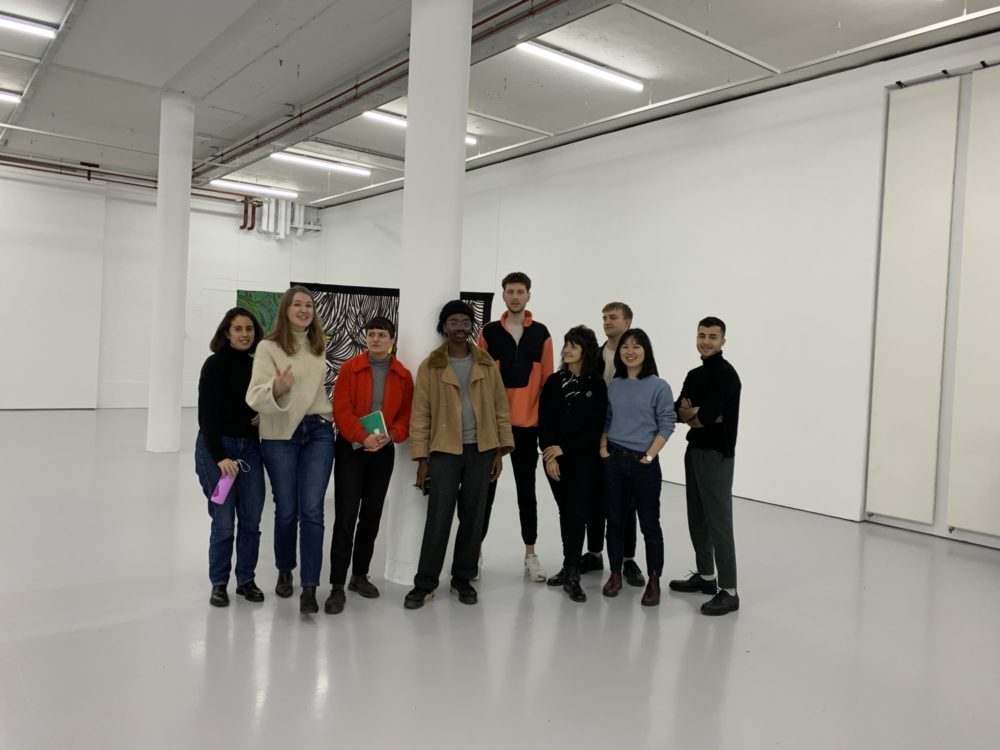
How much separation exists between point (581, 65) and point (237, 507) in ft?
17.1

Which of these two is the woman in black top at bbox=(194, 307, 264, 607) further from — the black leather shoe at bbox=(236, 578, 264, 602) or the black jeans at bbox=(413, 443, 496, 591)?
the black jeans at bbox=(413, 443, 496, 591)

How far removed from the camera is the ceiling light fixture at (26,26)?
260 inches

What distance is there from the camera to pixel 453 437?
3855 millimetres

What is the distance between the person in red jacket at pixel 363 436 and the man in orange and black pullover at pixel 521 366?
635 millimetres

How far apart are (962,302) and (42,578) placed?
6.73 metres

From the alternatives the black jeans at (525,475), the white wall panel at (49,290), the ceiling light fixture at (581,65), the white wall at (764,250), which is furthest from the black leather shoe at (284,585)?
the white wall panel at (49,290)

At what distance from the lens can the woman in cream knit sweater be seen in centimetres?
363

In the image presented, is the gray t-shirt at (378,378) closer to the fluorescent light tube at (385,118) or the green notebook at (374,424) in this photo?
the green notebook at (374,424)

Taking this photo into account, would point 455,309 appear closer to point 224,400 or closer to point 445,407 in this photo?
point 445,407

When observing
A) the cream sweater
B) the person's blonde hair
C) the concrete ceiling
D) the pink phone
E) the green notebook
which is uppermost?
the concrete ceiling

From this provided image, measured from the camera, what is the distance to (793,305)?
7.12 meters

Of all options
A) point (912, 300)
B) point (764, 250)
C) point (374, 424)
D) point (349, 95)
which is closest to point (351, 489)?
point (374, 424)

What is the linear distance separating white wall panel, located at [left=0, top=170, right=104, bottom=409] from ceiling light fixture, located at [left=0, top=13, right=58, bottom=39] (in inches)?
236

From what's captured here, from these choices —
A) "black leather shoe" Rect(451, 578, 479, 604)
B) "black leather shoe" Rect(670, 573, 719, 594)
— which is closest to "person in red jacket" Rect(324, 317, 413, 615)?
"black leather shoe" Rect(451, 578, 479, 604)
